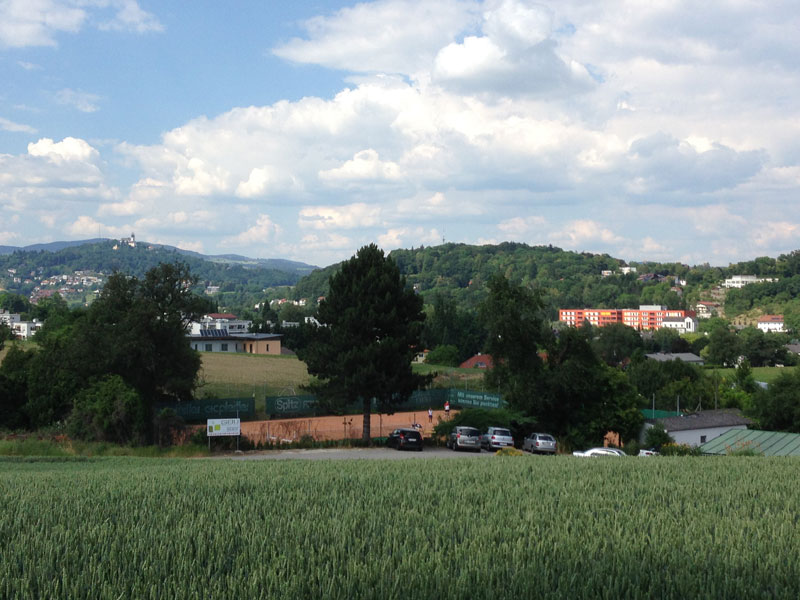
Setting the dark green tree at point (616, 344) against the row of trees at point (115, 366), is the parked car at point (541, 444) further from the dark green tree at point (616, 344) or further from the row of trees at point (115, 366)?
the dark green tree at point (616, 344)

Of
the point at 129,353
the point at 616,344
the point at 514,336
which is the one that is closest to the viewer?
the point at 129,353

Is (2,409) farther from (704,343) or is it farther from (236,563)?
(704,343)

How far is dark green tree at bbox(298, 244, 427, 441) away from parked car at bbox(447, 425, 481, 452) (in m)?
4.63

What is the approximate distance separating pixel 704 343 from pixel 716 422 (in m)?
123

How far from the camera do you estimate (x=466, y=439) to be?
36.4 m

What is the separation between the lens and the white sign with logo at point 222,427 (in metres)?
34.2

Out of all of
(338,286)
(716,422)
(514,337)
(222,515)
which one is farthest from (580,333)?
(222,515)

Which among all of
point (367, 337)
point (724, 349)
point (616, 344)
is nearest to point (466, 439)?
point (367, 337)

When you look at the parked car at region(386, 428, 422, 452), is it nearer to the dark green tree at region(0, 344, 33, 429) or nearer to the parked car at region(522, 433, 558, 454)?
the parked car at region(522, 433, 558, 454)

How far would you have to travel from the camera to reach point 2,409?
1625 inches

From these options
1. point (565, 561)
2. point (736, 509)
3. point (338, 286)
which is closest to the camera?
point (565, 561)

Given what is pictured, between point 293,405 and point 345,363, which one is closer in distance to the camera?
point 345,363

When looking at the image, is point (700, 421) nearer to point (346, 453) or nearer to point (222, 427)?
point (346, 453)

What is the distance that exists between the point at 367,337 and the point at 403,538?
104 feet
